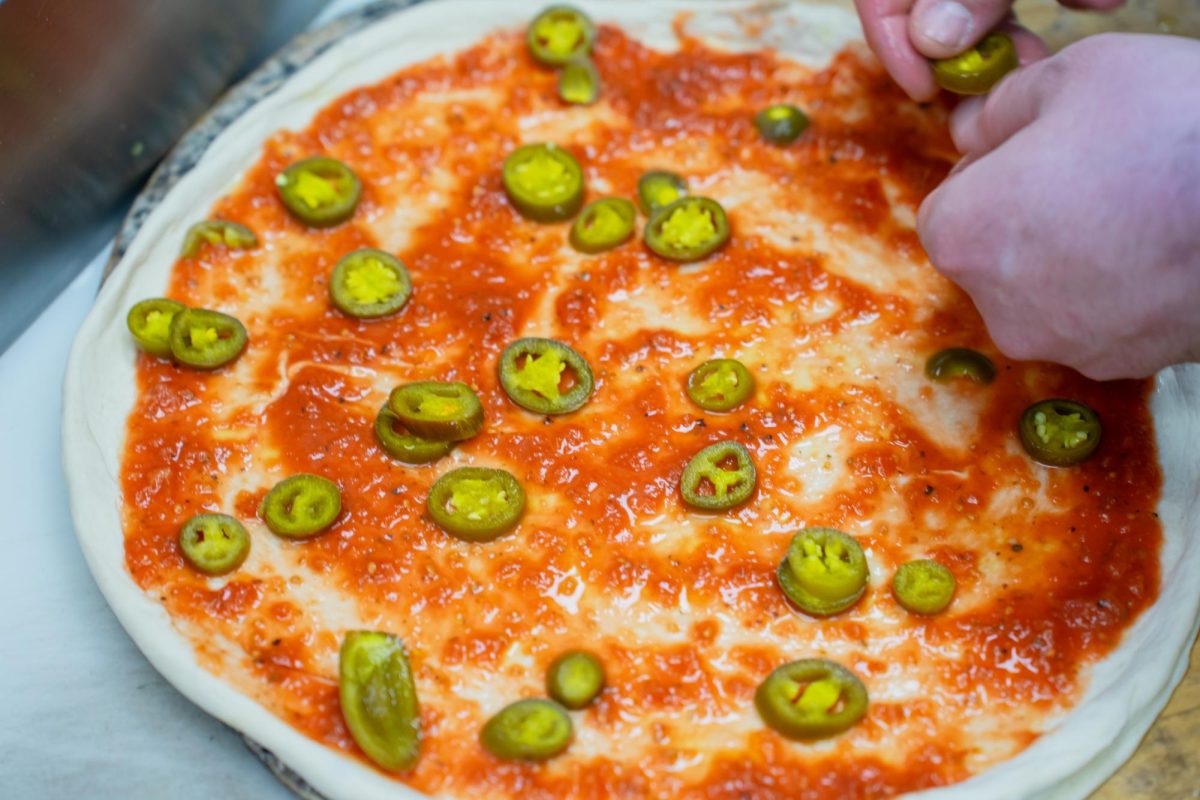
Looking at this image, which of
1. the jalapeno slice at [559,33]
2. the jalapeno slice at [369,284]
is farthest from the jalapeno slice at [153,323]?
the jalapeno slice at [559,33]

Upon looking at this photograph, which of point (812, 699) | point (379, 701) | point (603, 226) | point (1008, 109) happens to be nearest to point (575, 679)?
point (379, 701)

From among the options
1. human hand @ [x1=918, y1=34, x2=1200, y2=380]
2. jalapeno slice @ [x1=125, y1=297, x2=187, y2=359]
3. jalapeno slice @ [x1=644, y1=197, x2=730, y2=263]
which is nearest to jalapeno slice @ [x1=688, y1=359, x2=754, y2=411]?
jalapeno slice @ [x1=644, y1=197, x2=730, y2=263]

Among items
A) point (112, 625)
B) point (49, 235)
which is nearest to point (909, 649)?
point (112, 625)

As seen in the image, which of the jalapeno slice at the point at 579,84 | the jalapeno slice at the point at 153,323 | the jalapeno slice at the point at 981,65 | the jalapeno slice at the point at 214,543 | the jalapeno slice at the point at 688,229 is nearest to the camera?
the jalapeno slice at the point at 214,543

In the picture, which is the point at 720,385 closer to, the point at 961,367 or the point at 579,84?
the point at 961,367

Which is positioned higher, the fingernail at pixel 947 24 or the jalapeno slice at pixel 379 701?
the fingernail at pixel 947 24

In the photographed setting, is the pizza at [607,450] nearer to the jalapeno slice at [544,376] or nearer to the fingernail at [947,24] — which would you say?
the jalapeno slice at [544,376]
